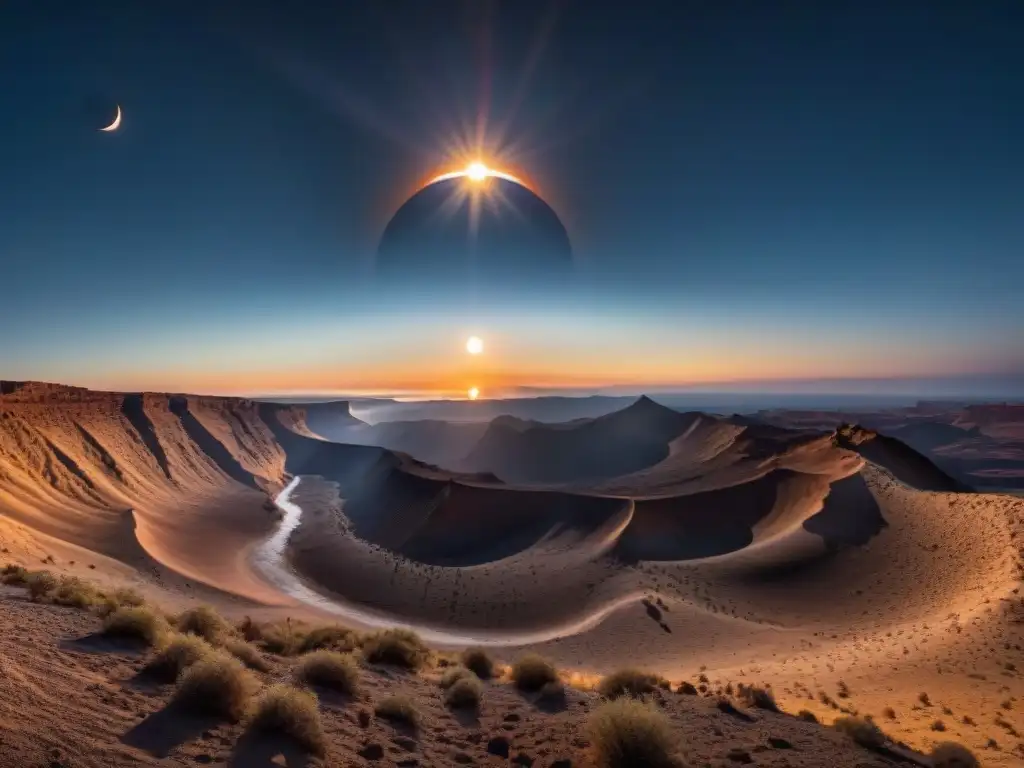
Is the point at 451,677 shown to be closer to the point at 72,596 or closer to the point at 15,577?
the point at 72,596

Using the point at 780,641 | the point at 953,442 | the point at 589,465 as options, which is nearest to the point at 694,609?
the point at 780,641

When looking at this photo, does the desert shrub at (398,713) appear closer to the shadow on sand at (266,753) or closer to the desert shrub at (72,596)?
the shadow on sand at (266,753)

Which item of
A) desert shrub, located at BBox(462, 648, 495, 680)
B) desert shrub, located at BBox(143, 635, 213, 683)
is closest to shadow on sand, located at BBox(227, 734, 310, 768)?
desert shrub, located at BBox(143, 635, 213, 683)

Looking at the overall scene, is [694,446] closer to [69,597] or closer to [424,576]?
[424,576]

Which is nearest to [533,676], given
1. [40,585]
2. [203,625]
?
[203,625]

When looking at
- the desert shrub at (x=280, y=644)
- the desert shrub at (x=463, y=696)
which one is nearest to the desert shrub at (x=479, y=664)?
the desert shrub at (x=463, y=696)
